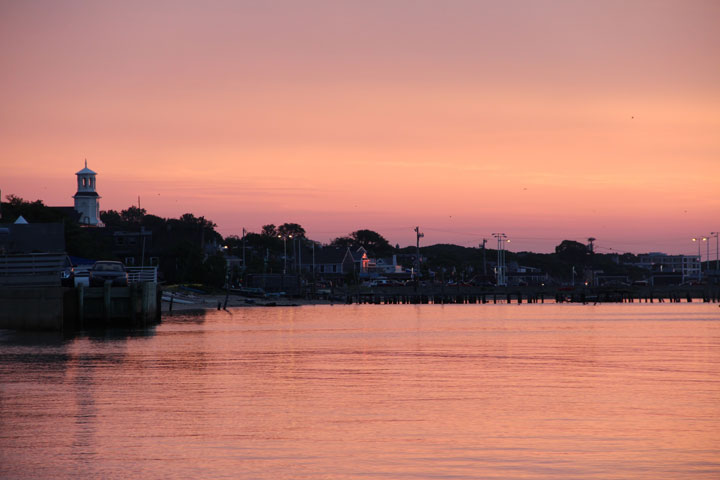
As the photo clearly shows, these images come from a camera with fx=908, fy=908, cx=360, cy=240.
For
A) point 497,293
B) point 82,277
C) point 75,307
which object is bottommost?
point 497,293

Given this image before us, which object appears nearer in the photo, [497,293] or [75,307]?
[75,307]

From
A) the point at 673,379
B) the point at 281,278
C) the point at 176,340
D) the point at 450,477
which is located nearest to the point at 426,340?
the point at 176,340

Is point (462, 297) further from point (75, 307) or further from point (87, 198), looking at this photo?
point (75, 307)

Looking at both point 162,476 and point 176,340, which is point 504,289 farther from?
point 162,476

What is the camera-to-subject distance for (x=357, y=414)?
24.3 m

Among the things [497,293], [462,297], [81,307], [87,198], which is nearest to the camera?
[81,307]

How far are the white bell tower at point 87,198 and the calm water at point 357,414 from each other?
5562 inches

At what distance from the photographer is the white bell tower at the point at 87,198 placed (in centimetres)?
18150

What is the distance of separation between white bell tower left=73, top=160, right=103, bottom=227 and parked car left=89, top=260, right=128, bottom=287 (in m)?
113

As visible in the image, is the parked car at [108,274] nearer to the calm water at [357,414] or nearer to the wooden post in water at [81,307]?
the wooden post in water at [81,307]

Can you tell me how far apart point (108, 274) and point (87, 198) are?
121 m

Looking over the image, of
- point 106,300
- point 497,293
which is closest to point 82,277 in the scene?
point 106,300

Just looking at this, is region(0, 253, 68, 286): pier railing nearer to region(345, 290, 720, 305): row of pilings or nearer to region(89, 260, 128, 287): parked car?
region(89, 260, 128, 287): parked car

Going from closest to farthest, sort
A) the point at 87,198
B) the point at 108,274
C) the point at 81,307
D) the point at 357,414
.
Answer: the point at 357,414
the point at 81,307
the point at 108,274
the point at 87,198
